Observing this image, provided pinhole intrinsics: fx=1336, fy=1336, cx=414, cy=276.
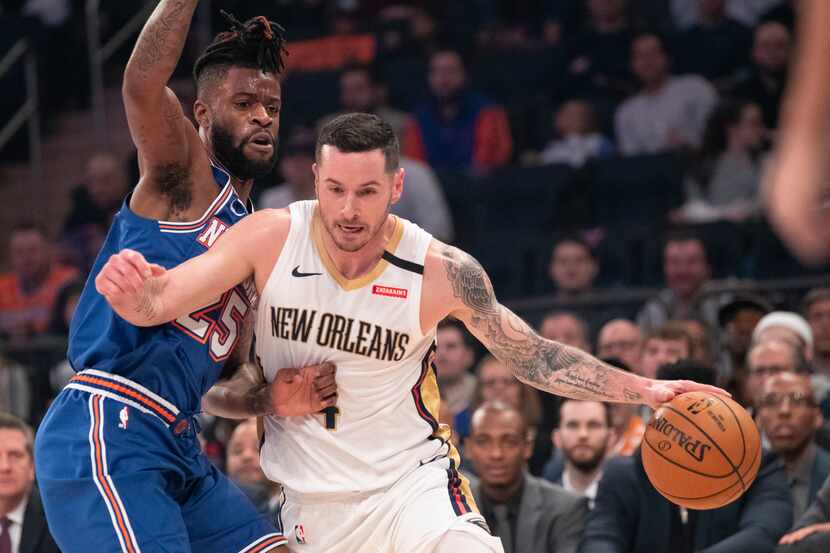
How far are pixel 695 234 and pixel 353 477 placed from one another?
17.3 ft

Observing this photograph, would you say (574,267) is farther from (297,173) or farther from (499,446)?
(499,446)

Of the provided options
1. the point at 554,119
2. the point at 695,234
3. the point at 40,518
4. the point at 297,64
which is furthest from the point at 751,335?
the point at 297,64

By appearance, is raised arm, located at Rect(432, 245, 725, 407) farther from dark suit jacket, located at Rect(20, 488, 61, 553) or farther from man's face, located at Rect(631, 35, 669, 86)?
man's face, located at Rect(631, 35, 669, 86)

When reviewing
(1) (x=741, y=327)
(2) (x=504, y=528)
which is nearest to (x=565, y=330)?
(1) (x=741, y=327)

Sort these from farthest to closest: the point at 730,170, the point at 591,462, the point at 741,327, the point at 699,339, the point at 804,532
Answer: the point at 730,170
the point at 741,327
the point at 699,339
the point at 591,462
the point at 804,532

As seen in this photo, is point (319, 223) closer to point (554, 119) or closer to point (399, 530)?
point (399, 530)

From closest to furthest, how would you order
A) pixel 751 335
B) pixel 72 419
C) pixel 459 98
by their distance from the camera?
pixel 72 419
pixel 751 335
pixel 459 98

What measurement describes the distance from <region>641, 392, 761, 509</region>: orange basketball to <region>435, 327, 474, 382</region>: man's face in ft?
14.4

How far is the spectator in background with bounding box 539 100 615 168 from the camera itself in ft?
36.1

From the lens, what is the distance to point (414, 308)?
4.75 meters

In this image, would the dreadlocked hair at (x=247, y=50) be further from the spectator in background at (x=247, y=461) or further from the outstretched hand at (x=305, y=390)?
the spectator in background at (x=247, y=461)

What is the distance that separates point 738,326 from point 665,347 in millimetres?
870

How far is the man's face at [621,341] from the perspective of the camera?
28.2 feet

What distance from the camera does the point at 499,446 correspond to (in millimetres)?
7277
